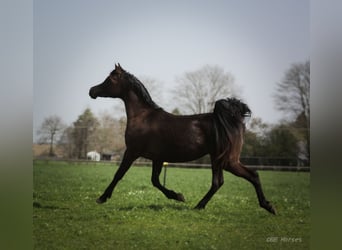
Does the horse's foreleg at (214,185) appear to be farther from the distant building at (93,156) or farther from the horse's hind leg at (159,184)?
the distant building at (93,156)

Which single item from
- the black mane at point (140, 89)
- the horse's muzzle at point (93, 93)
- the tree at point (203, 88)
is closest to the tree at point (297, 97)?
the tree at point (203, 88)

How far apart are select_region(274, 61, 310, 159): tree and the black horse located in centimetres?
42

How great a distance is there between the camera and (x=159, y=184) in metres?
5.25

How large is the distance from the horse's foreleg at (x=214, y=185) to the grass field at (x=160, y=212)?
0.19 ft

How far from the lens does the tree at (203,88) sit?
5.16m

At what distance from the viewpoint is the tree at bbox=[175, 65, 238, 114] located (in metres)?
5.16

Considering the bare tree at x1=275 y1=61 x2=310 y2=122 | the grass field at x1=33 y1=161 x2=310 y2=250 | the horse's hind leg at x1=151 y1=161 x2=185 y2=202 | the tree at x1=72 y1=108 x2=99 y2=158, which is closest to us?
the grass field at x1=33 y1=161 x2=310 y2=250

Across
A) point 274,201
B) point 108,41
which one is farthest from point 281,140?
point 108,41

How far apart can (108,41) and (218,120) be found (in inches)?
61.6

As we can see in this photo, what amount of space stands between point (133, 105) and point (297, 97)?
6.12ft

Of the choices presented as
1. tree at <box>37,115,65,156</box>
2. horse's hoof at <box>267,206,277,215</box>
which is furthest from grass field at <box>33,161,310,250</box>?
tree at <box>37,115,65,156</box>

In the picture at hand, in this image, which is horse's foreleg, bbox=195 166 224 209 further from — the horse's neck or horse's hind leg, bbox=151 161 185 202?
the horse's neck
